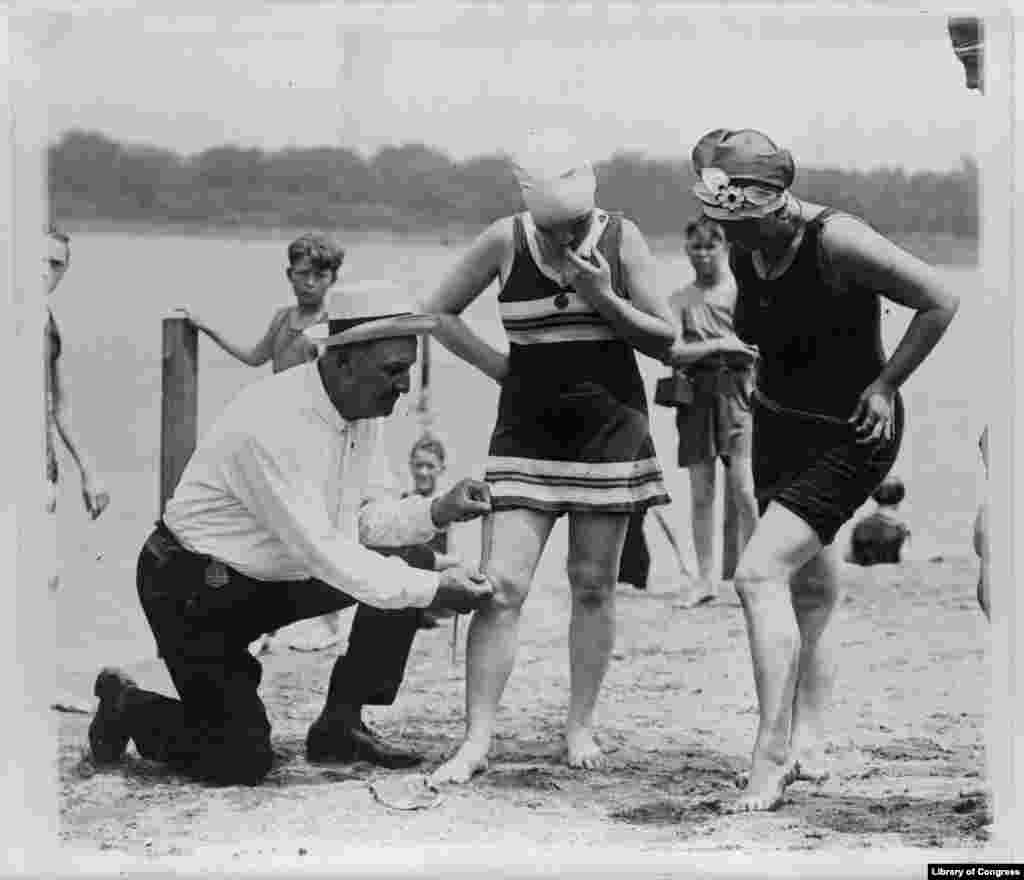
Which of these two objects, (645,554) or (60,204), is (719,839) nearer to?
(645,554)

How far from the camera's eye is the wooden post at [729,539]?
7290 mm

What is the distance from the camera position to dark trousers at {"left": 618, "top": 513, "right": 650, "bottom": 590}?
6723 millimetres

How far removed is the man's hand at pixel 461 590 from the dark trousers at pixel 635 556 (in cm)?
63

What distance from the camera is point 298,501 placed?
6094mm

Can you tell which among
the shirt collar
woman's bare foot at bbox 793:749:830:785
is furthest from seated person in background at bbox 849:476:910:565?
the shirt collar

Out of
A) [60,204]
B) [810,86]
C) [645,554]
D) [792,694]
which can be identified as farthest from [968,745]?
[60,204]

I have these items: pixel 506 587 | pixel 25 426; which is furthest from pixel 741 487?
pixel 25 426

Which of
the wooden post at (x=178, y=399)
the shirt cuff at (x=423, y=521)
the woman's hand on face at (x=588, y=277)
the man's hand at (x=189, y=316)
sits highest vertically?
the woman's hand on face at (x=588, y=277)

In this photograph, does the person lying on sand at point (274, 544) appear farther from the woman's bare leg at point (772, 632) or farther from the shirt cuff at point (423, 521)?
the woman's bare leg at point (772, 632)

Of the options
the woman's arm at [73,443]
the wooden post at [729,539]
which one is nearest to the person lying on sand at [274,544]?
the woman's arm at [73,443]

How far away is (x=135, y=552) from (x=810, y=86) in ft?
9.33

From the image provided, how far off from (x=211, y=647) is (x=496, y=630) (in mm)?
943

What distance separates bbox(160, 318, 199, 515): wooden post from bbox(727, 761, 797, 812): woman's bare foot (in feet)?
7.21

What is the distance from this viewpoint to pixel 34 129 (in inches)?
257
